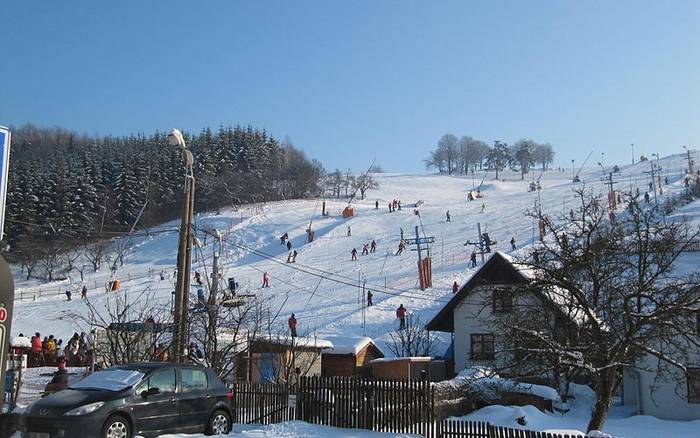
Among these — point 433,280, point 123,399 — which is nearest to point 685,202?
point 433,280

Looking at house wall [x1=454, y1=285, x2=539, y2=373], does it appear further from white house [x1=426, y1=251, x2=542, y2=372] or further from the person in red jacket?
the person in red jacket

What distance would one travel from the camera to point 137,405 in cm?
1195

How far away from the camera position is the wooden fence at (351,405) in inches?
623

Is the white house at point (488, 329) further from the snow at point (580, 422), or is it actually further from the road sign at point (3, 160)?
the road sign at point (3, 160)

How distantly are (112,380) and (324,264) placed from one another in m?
47.5

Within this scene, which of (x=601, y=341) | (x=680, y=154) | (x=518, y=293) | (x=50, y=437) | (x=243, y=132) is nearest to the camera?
(x=50, y=437)

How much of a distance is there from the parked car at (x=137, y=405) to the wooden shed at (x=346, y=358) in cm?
1689

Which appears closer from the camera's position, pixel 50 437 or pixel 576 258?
pixel 50 437

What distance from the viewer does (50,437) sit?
10844 millimetres

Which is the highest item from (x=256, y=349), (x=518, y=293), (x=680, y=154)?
(x=680, y=154)

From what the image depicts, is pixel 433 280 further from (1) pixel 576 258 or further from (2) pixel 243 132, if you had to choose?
(2) pixel 243 132

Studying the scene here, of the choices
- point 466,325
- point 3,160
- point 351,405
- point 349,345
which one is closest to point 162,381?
point 351,405

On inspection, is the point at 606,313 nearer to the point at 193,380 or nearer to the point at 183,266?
the point at 193,380

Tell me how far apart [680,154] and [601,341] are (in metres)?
159
